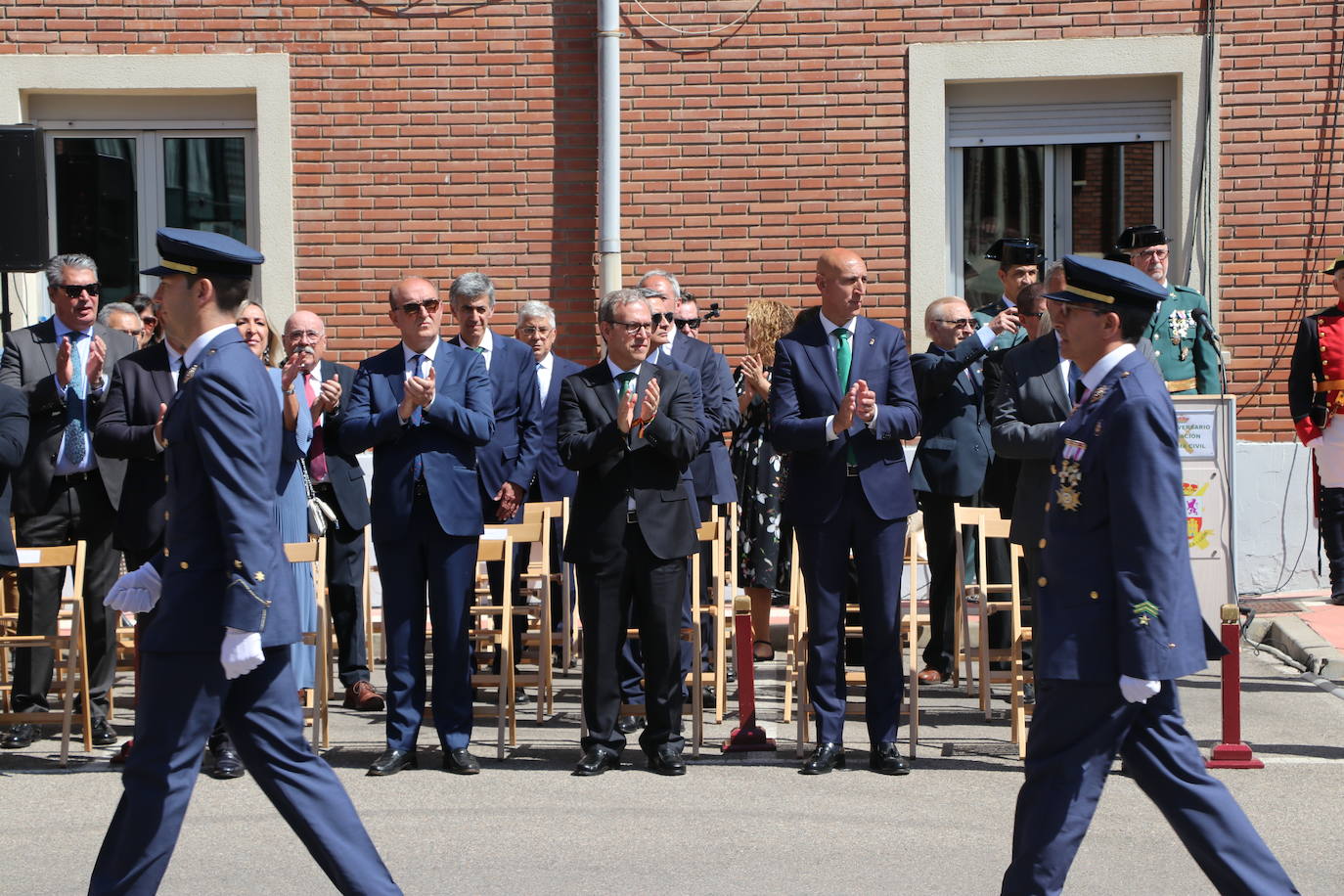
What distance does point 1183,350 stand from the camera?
9.24m

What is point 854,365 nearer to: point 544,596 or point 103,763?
point 544,596

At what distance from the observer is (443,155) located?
12617 mm

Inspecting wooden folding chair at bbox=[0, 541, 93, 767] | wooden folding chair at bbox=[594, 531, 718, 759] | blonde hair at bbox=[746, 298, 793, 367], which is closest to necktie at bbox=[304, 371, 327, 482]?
wooden folding chair at bbox=[0, 541, 93, 767]

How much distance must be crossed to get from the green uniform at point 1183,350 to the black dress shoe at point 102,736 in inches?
219

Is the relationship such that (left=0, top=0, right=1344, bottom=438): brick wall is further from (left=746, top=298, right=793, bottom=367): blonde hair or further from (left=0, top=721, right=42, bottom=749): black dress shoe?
(left=0, top=721, right=42, bottom=749): black dress shoe

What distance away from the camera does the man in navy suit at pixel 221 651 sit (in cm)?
476

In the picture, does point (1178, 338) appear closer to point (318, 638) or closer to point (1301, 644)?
point (1301, 644)

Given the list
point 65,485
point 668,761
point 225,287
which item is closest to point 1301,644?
point 668,761

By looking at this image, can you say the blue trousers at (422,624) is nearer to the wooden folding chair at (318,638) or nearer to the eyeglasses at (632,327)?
the wooden folding chair at (318,638)

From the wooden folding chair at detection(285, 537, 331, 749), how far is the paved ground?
171 mm

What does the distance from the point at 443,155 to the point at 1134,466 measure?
8.58 m

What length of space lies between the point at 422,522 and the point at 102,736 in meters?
1.95

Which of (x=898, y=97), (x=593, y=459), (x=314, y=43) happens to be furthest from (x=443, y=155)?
(x=593, y=459)

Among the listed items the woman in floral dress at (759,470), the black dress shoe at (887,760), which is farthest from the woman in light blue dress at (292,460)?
the black dress shoe at (887,760)
